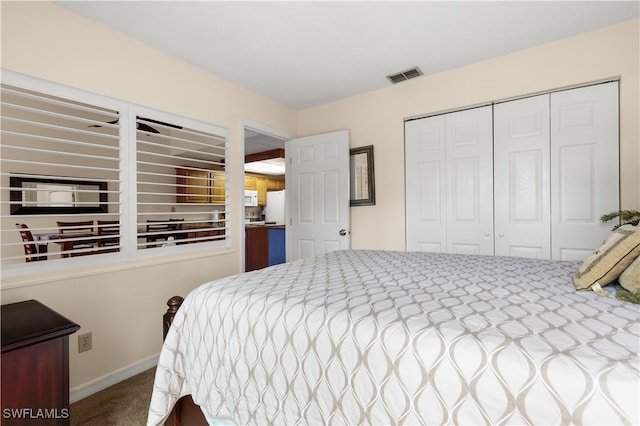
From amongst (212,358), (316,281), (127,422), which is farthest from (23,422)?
(316,281)

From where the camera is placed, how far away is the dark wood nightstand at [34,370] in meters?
1.25

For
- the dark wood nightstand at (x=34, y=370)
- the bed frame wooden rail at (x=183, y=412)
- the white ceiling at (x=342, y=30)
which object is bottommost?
the bed frame wooden rail at (x=183, y=412)

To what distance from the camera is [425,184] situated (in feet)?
10.5

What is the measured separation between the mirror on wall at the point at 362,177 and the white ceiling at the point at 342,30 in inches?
34.8

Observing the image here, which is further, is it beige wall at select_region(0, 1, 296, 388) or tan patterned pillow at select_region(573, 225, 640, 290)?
beige wall at select_region(0, 1, 296, 388)

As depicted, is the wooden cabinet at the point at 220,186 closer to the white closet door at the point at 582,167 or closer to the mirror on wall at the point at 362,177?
the mirror on wall at the point at 362,177

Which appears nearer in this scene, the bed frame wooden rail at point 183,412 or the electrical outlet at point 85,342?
the bed frame wooden rail at point 183,412

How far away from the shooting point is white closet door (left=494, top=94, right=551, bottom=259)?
103 inches

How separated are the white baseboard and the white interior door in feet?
6.55

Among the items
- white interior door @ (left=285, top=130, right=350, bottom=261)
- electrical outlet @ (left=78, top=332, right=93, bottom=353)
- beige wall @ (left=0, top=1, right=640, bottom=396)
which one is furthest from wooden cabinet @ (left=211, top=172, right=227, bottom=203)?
electrical outlet @ (left=78, top=332, right=93, bottom=353)

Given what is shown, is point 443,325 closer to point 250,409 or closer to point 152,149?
point 250,409

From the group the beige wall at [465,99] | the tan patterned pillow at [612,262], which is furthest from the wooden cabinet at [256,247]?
the tan patterned pillow at [612,262]

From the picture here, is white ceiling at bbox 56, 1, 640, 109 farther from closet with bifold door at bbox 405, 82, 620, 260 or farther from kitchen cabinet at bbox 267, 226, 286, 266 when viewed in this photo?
kitchen cabinet at bbox 267, 226, 286, 266

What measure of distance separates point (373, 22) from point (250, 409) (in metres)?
2.46
